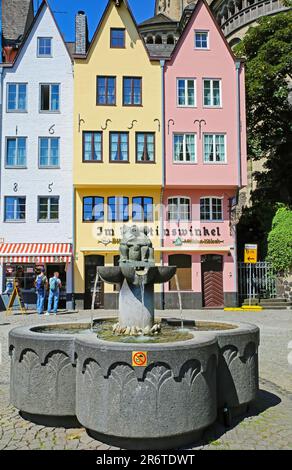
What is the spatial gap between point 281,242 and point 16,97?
18130 mm

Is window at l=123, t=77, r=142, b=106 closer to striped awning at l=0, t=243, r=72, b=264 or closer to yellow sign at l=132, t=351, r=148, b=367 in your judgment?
striped awning at l=0, t=243, r=72, b=264

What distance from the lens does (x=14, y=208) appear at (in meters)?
27.8

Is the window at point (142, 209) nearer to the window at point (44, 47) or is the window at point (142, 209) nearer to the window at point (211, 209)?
the window at point (211, 209)

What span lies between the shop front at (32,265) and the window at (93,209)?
6.78 feet

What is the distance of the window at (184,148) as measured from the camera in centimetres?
2800

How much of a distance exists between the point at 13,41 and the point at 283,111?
65.2 ft

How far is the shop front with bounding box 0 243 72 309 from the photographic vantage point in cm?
2656

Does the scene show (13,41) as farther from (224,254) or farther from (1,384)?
(1,384)

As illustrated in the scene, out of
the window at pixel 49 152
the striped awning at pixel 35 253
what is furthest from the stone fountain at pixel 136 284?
the window at pixel 49 152

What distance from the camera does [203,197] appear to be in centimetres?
2864

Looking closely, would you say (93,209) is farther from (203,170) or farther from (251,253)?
(251,253)

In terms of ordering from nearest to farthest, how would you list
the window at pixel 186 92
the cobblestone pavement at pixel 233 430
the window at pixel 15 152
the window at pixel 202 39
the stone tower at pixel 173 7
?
the cobblestone pavement at pixel 233 430, the window at pixel 15 152, the window at pixel 186 92, the window at pixel 202 39, the stone tower at pixel 173 7

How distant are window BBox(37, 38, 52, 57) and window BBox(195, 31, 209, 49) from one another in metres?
9.02

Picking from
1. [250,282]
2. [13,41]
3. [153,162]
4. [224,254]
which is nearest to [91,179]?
[153,162]
